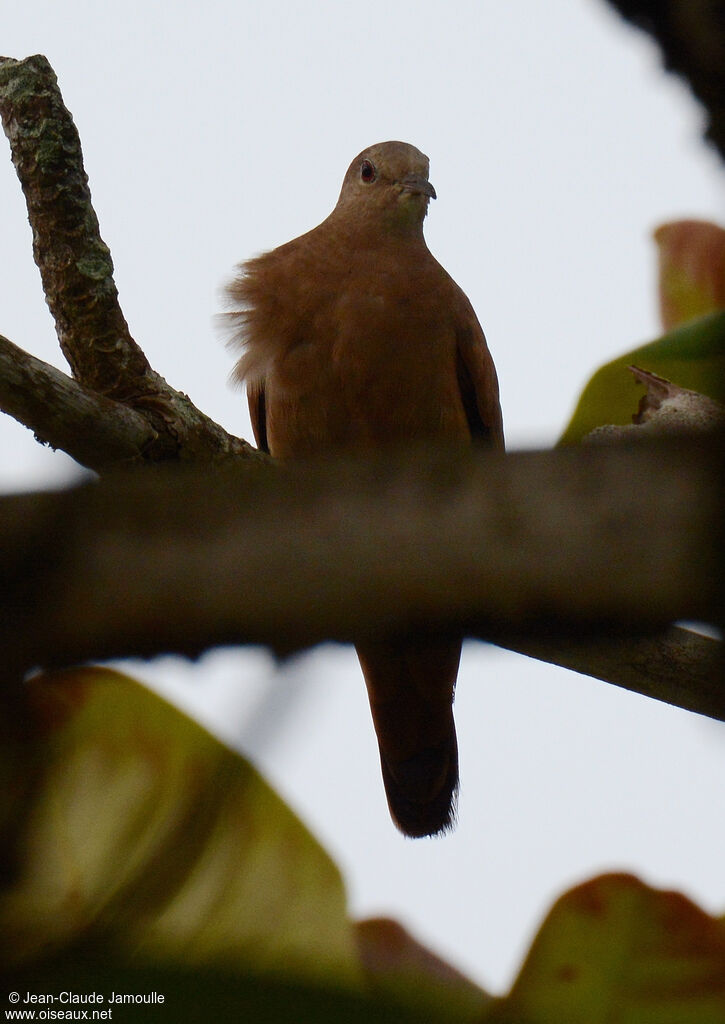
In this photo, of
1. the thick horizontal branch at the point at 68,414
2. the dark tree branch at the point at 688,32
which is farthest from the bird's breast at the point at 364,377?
the dark tree branch at the point at 688,32

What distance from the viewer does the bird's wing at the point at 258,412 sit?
418 cm

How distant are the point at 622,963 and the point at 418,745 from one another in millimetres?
2842

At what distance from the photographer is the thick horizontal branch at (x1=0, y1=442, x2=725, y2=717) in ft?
2.21

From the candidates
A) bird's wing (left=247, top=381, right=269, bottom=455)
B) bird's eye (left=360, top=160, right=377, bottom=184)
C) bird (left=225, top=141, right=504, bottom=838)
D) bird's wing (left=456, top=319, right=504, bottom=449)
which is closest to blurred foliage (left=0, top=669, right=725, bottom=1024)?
bird (left=225, top=141, right=504, bottom=838)

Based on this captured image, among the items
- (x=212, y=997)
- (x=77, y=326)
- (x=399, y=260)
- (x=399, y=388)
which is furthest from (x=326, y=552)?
(x=399, y=260)

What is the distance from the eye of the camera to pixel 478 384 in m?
4.14

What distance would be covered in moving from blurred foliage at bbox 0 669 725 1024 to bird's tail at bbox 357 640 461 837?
269cm

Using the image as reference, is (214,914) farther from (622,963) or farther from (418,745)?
(418,745)

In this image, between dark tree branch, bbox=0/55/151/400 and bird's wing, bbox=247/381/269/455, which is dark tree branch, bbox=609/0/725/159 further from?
bird's wing, bbox=247/381/269/455

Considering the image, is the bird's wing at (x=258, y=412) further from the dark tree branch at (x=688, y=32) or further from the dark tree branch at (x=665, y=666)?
the dark tree branch at (x=688, y=32)

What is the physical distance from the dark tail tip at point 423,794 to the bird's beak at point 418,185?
2199 millimetres

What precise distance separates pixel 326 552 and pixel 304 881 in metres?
0.54

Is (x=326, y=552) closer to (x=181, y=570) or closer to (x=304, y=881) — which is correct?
(x=181, y=570)

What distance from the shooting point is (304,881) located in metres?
1.12
